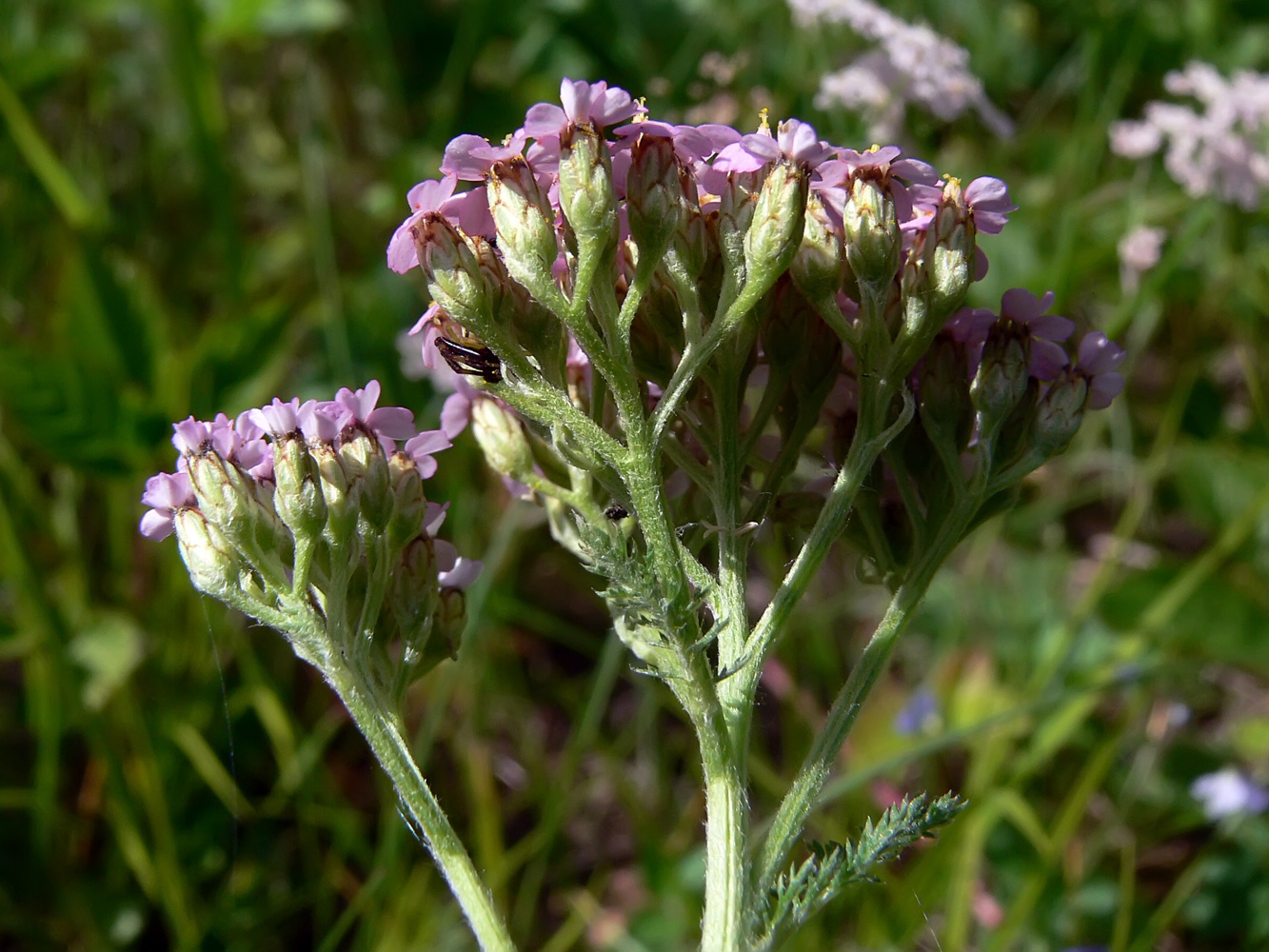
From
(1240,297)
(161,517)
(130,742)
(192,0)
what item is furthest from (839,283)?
(192,0)

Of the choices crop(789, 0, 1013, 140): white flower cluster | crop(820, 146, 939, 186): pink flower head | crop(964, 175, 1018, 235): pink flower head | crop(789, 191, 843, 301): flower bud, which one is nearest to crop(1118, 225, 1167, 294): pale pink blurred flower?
crop(789, 0, 1013, 140): white flower cluster

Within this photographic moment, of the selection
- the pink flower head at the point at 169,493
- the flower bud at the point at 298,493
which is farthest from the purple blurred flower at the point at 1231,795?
the pink flower head at the point at 169,493

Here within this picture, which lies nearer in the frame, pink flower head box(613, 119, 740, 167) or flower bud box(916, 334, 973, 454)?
pink flower head box(613, 119, 740, 167)

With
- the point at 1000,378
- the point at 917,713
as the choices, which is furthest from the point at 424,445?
the point at 917,713

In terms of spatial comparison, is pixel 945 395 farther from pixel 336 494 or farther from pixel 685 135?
pixel 336 494

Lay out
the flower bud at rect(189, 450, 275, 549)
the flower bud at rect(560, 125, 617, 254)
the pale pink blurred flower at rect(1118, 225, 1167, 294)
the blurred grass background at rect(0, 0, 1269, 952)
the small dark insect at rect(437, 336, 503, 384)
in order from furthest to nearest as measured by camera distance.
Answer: the pale pink blurred flower at rect(1118, 225, 1167, 294) < the blurred grass background at rect(0, 0, 1269, 952) < the small dark insect at rect(437, 336, 503, 384) < the flower bud at rect(189, 450, 275, 549) < the flower bud at rect(560, 125, 617, 254)

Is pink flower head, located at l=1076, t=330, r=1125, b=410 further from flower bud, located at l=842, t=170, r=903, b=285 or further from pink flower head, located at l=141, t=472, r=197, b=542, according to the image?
pink flower head, located at l=141, t=472, r=197, b=542

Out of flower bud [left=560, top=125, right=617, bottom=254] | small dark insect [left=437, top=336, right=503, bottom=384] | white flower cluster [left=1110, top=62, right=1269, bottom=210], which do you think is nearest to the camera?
flower bud [left=560, top=125, right=617, bottom=254]

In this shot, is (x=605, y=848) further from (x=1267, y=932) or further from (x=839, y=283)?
(x=839, y=283)
